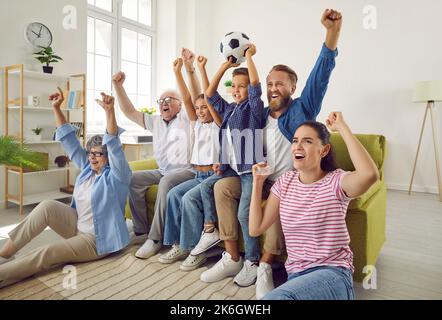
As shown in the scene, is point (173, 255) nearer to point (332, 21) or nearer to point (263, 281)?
point (263, 281)

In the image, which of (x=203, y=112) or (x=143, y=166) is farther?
(x=143, y=166)

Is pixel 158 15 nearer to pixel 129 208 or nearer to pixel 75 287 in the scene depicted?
pixel 129 208

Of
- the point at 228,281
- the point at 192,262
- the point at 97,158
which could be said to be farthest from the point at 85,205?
the point at 228,281

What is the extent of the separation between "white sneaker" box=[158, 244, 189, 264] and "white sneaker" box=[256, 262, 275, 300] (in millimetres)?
537

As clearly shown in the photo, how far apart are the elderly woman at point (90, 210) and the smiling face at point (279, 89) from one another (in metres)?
0.88

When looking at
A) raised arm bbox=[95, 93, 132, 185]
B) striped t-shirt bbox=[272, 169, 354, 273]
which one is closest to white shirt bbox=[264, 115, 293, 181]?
striped t-shirt bbox=[272, 169, 354, 273]

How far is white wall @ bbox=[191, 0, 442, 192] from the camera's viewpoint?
14.4 feet

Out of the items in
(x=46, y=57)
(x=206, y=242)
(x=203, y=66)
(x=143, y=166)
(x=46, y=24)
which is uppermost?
(x=46, y=24)

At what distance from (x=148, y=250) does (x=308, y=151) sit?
49.6 inches

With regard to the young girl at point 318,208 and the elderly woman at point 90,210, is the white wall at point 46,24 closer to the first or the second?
the elderly woman at point 90,210

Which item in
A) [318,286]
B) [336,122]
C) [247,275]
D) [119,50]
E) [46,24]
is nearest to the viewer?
[318,286]

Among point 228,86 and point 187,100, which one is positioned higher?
point 228,86

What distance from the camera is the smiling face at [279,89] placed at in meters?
1.92

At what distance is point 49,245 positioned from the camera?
6.34 ft
